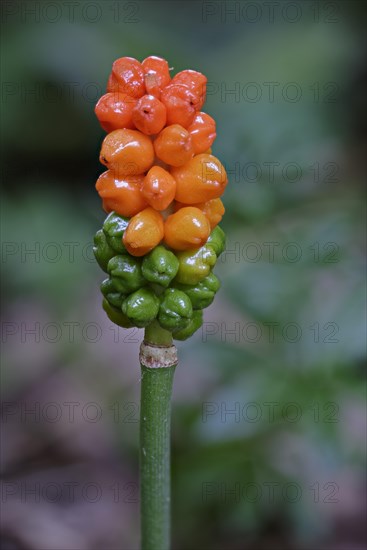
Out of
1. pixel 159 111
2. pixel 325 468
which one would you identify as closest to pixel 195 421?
pixel 325 468

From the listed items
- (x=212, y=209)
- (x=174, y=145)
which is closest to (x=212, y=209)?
(x=212, y=209)

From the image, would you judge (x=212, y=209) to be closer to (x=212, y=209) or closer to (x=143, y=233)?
(x=212, y=209)

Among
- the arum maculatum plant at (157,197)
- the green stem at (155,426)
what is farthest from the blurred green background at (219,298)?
the arum maculatum plant at (157,197)

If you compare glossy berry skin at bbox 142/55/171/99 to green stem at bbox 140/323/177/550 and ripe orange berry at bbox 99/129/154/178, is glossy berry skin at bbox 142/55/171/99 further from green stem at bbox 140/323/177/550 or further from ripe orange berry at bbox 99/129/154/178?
green stem at bbox 140/323/177/550

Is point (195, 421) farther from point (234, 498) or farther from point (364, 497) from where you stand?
point (364, 497)

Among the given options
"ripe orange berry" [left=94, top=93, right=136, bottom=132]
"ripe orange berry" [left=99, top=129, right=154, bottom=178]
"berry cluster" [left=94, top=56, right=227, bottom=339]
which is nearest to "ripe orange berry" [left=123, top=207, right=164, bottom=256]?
"berry cluster" [left=94, top=56, right=227, bottom=339]

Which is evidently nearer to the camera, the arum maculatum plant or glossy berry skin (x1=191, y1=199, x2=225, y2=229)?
the arum maculatum plant

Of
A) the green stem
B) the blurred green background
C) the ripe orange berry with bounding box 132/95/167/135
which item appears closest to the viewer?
the ripe orange berry with bounding box 132/95/167/135
